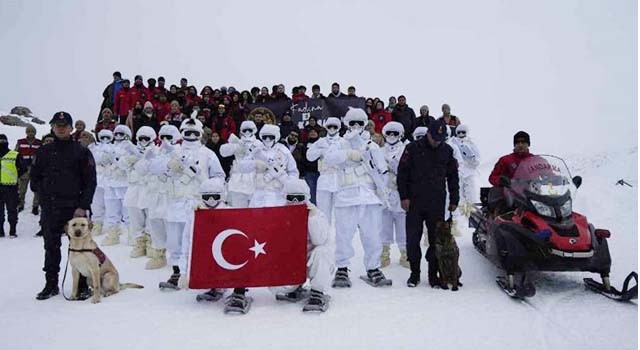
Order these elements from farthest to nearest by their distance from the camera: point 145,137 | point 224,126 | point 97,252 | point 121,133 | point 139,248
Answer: point 224,126 → point 121,133 → point 139,248 → point 145,137 → point 97,252

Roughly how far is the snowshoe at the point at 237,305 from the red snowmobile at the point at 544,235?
2.92 m

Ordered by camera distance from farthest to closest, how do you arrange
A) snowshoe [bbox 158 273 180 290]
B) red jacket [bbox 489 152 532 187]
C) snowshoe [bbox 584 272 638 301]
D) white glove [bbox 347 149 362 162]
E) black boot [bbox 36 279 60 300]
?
1. white glove [bbox 347 149 362 162]
2. red jacket [bbox 489 152 532 187]
3. snowshoe [bbox 158 273 180 290]
4. black boot [bbox 36 279 60 300]
5. snowshoe [bbox 584 272 638 301]

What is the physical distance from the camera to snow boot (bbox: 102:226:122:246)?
31.5 ft

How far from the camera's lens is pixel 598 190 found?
12.6 m

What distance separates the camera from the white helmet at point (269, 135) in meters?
7.12

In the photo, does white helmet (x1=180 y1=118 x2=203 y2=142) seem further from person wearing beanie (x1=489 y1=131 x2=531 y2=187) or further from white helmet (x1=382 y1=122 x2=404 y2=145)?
person wearing beanie (x1=489 y1=131 x2=531 y2=187)

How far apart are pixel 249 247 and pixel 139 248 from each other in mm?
3973

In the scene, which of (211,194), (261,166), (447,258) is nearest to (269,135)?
(261,166)

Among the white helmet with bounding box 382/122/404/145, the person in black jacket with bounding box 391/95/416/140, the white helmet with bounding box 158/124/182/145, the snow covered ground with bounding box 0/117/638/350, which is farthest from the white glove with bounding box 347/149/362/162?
the person in black jacket with bounding box 391/95/416/140

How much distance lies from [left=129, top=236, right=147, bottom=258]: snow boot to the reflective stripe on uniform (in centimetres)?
424

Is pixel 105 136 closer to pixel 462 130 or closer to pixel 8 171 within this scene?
pixel 8 171

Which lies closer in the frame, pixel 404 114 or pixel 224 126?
pixel 224 126

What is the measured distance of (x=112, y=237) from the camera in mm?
9695

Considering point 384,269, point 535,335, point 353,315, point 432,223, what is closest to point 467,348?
point 535,335
